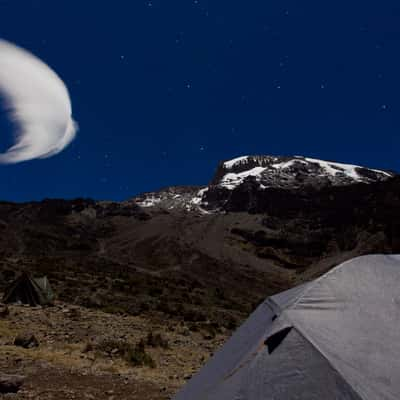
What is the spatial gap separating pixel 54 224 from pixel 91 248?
30.2 m

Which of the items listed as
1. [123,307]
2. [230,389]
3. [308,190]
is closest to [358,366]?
[230,389]

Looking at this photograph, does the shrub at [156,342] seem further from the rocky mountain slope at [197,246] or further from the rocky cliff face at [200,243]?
the rocky cliff face at [200,243]

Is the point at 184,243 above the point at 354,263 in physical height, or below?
above

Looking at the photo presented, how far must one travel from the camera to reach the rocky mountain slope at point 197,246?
23.4 metres

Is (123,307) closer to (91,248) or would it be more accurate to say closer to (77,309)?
(77,309)

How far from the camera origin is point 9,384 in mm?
6777

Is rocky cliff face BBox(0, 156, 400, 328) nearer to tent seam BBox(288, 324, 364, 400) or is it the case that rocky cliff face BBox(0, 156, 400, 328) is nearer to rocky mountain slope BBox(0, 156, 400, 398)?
rocky mountain slope BBox(0, 156, 400, 398)

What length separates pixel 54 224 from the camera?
9356 centimetres

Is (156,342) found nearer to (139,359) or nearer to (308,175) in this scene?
(139,359)

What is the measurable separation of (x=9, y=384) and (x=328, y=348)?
645 cm

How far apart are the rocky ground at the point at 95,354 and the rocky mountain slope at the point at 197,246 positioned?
6.27 ft

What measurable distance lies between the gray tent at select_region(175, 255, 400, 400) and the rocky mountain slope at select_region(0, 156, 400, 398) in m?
12.1

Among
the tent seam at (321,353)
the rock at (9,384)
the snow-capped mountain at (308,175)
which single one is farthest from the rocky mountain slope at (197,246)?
the snow-capped mountain at (308,175)

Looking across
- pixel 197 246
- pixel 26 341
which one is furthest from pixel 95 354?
pixel 197 246
